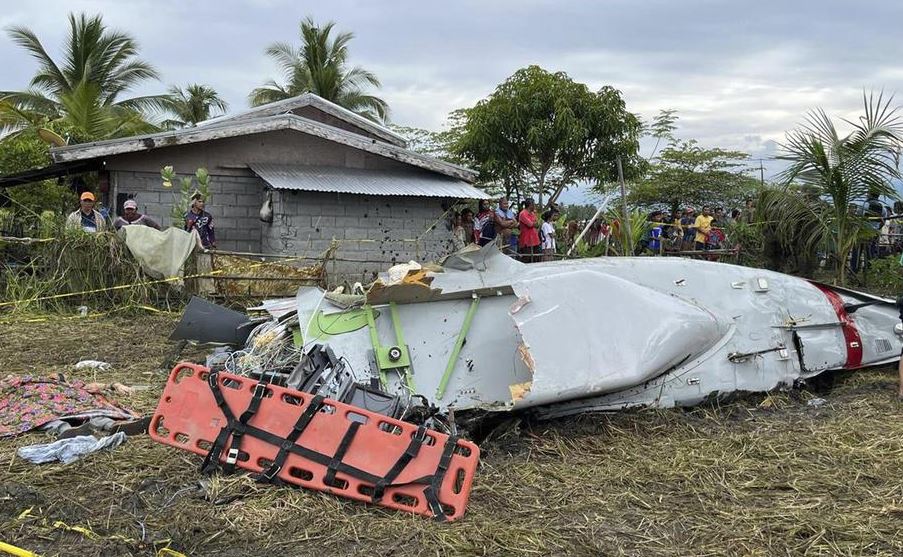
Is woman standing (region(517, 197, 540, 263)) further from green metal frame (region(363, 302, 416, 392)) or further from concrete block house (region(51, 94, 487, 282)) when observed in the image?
green metal frame (region(363, 302, 416, 392))

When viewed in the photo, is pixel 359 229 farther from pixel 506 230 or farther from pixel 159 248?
pixel 159 248

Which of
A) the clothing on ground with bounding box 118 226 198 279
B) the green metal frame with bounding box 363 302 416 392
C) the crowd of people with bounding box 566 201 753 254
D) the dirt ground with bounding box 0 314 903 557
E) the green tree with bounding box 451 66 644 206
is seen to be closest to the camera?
the dirt ground with bounding box 0 314 903 557

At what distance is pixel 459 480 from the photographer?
4102 mm

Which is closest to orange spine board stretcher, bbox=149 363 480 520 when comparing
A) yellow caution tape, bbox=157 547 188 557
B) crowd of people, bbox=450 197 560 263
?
yellow caution tape, bbox=157 547 188 557

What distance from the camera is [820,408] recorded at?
238 inches

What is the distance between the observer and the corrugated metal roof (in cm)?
1384

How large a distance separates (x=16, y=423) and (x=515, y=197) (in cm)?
1788

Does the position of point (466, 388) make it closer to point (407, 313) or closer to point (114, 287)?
point (407, 313)

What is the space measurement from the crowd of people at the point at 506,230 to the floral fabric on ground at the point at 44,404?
29.9ft

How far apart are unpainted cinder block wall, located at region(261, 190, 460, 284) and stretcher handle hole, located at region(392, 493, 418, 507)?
9.00 meters

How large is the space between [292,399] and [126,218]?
30.9 feet

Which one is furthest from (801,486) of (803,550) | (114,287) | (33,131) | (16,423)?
(33,131)

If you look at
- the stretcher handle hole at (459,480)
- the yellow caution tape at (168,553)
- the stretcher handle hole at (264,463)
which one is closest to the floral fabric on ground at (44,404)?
the stretcher handle hole at (264,463)

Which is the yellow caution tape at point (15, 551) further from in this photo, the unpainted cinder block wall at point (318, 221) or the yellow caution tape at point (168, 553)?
the unpainted cinder block wall at point (318, 221)
